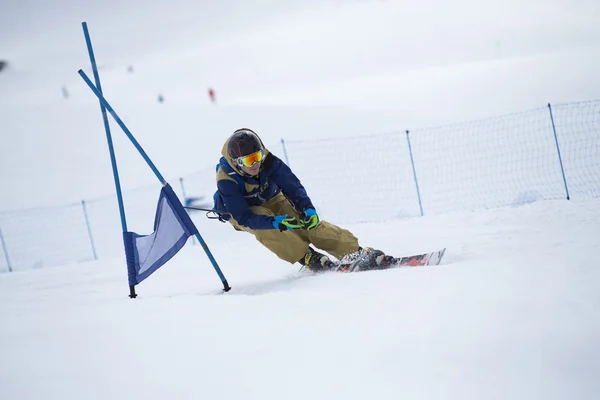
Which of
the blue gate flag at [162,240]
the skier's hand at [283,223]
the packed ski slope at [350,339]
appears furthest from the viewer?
the blue gate flag at [162,240]

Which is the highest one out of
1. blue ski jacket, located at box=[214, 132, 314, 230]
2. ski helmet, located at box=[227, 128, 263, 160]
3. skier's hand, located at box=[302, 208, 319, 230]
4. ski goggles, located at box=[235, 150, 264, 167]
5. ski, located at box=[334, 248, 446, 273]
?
ski helmet, located at box=[227, 128, 263, 160]

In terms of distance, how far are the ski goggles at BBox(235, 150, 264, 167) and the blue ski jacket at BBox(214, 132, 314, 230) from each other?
9 cm

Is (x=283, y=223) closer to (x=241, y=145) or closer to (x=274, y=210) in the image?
(x=274, y=210)

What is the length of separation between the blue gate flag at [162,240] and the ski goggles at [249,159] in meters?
0.69

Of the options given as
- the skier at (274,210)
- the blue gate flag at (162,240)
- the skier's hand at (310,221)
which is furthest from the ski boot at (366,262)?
the blue gate flag at (162,240)

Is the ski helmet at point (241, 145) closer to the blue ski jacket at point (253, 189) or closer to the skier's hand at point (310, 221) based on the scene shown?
the blue ski jacket at point (253, 189)

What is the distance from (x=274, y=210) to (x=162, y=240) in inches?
40.9

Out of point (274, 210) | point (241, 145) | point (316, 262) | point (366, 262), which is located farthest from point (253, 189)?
point (366, 262)

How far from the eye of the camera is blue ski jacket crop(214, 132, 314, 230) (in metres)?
4.95

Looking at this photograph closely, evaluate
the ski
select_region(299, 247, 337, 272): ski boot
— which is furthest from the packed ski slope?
select_region(299, 247, 337, 272): ski boot

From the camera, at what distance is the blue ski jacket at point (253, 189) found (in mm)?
4953

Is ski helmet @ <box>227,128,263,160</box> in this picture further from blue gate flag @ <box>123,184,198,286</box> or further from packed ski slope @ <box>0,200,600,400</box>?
packed ski slope @ <box>0,200,600,400</box>

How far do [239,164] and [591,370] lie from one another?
10.5 ft

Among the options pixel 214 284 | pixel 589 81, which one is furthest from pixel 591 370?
pixel 589 81
